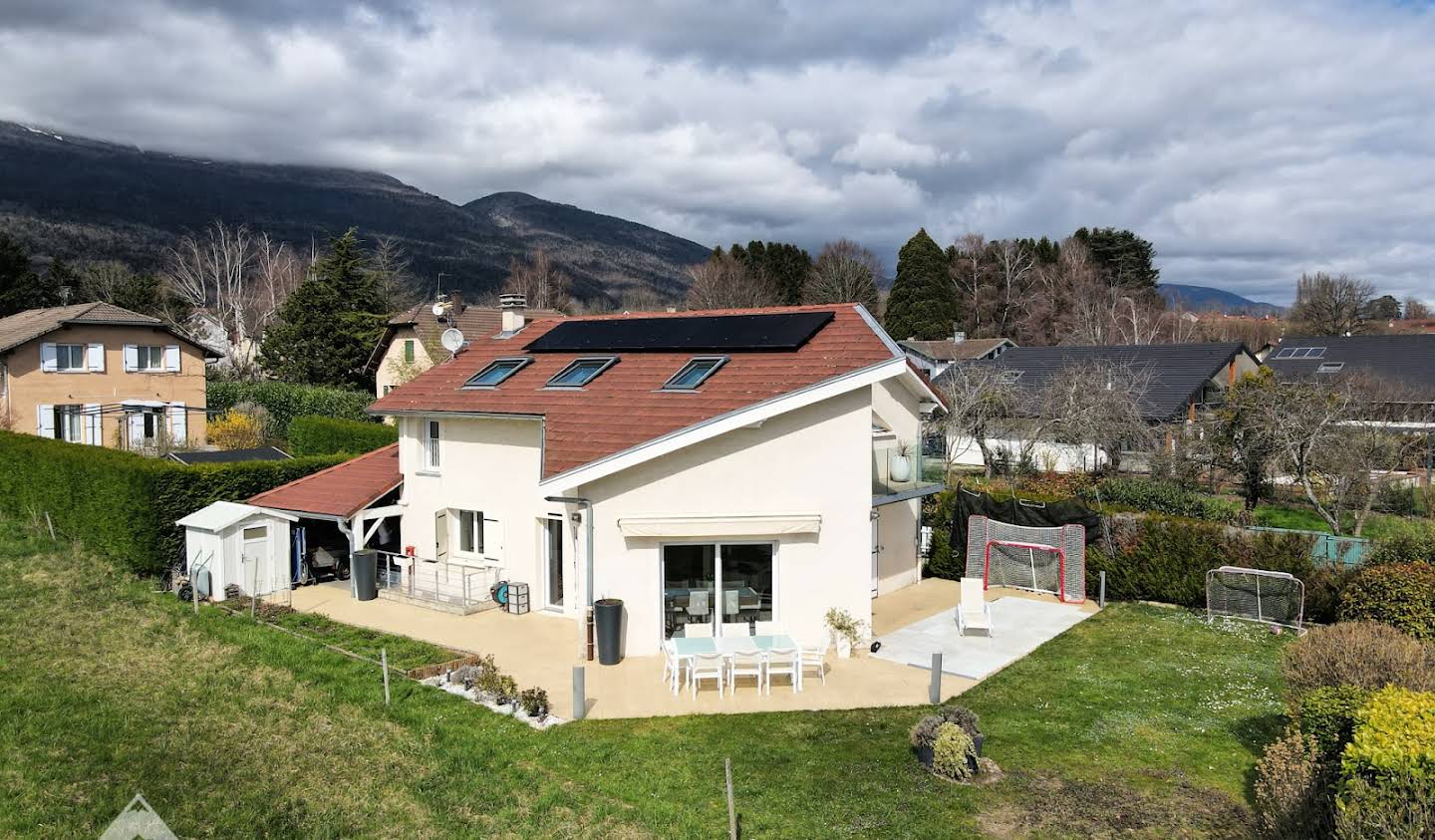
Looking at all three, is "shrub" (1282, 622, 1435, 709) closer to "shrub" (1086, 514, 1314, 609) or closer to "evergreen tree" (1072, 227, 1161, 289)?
"shrub" (1086, 514, 1314, 609)

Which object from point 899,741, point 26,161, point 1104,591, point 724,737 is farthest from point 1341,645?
point 26,161

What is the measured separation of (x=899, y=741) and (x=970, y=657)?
442cm

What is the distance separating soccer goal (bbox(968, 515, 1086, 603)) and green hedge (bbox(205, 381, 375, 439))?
30.6 meters

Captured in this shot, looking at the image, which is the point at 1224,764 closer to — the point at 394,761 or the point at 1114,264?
the point at 394,761

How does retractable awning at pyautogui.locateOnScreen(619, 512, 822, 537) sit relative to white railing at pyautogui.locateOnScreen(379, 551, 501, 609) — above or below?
above

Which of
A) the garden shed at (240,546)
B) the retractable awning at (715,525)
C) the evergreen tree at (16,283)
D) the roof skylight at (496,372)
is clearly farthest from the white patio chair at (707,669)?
the evergreen tree at (16,283)

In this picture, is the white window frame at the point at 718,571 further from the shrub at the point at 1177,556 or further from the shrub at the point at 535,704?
the shrub at the point at 1177,556

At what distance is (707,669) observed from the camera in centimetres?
1370

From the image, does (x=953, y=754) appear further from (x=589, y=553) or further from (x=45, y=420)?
(x=45, y=420)

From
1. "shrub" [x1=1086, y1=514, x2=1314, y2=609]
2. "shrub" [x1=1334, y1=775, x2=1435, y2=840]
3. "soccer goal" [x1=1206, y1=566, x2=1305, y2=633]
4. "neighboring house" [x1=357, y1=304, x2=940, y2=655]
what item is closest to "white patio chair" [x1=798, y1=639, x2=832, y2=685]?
"neighboring house" [x1=357, y1=304, x2=940, y2=655]

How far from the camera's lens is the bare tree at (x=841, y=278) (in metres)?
82.8

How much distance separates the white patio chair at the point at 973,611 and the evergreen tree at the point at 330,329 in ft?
151

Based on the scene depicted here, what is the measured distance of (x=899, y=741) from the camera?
1170 centimetres

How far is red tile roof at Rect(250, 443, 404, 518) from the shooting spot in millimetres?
20641
